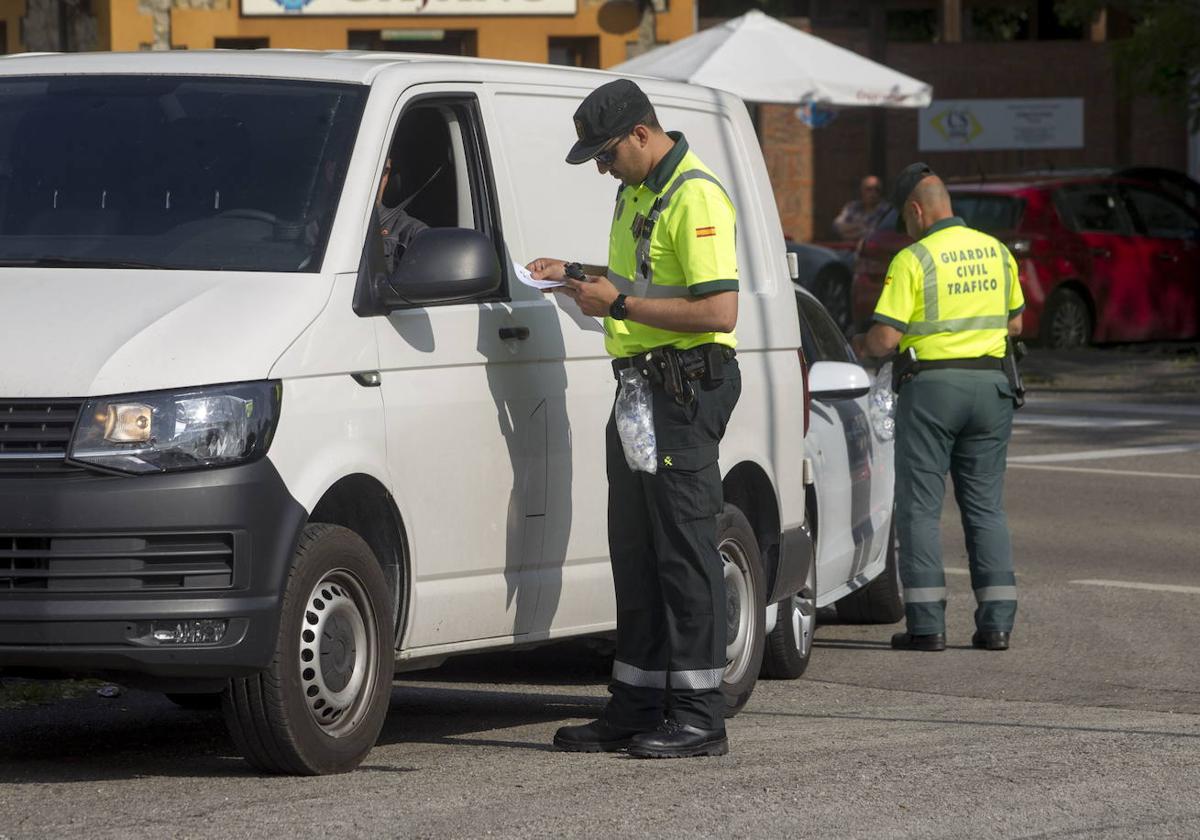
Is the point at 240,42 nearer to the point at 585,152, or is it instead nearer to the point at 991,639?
the point at 991,639

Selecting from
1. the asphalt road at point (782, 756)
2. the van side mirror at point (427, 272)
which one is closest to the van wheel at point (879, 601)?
the asphalt road at point (782, 756)

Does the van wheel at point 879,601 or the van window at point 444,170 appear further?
the van wheel at point 879,601

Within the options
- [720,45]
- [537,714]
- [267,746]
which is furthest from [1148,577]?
[720,45]

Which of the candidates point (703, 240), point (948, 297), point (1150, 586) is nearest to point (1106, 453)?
point (1150, 586)

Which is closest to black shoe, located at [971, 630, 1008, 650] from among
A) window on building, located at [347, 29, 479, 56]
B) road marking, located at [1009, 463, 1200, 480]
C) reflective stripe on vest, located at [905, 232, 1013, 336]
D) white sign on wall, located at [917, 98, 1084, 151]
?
reflective stripe on vest, located at [905, 232, 1013, 336]

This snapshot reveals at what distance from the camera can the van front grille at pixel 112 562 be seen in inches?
229

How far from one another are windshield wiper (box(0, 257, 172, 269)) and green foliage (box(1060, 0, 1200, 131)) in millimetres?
19426

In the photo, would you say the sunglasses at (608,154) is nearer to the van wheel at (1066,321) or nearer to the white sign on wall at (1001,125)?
the van wheel at (1066,321)

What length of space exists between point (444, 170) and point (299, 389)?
132cm

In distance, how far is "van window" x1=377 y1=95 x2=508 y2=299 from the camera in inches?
280

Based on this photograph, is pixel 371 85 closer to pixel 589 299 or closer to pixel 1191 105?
pixel 589 299

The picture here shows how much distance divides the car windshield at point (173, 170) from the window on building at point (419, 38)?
18.1m

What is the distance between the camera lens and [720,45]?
22172 mm

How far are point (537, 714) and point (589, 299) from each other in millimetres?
1769
